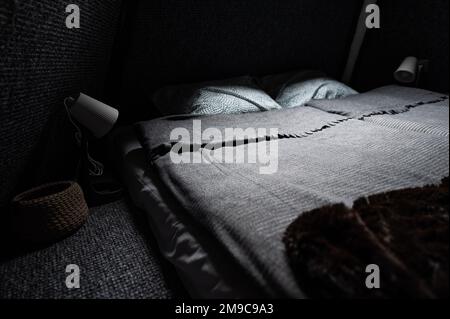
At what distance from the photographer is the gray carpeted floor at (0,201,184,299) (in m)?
0.82

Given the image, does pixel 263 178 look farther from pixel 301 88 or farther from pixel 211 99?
pixel 301 88

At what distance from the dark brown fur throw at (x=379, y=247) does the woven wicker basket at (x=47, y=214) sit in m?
0.82

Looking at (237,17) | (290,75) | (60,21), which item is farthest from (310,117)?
(60,21)

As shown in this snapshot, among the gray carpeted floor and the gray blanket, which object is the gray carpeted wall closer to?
the gray carpeted floor

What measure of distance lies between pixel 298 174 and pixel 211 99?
83cm

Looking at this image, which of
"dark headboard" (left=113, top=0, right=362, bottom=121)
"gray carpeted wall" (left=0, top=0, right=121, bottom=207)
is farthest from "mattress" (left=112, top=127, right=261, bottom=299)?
"dark headboard" (left=113, top=0, right=362, bottom=121)

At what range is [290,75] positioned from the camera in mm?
2041

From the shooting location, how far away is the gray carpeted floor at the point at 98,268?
824mm

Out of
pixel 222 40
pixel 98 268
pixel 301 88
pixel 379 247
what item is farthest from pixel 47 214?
pixel 301 88

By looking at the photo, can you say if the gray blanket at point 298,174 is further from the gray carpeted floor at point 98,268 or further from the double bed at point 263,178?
the gray carpeted floor at point 98,268

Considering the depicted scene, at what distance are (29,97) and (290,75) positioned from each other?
5.64 feet

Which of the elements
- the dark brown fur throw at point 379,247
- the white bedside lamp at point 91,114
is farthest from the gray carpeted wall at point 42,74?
the dark brown fur throw at point 379,247

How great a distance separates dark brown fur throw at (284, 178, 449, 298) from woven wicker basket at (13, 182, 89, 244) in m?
0.82
